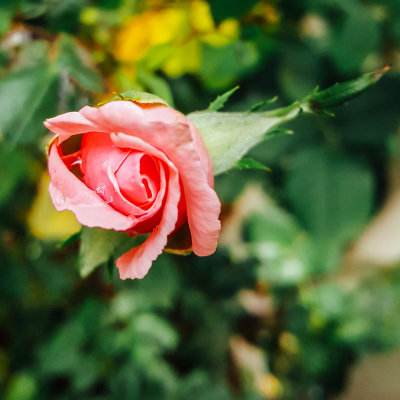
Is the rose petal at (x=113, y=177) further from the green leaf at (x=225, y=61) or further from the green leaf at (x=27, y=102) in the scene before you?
the green leaf at (x=225, y=61)

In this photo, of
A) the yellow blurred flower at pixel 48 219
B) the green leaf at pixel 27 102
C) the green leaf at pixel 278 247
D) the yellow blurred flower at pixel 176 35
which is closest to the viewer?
the green leaf at pixel 27 102

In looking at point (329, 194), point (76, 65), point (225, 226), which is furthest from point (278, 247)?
point (76, 65)

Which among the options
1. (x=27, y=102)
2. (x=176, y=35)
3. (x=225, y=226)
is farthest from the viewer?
(x=225, y=226)

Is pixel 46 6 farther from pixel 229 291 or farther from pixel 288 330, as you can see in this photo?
pixel 288 330

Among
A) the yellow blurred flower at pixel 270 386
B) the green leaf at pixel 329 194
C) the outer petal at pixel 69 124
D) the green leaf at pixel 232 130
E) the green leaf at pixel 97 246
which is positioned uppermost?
the outer petal at pixel 69 124

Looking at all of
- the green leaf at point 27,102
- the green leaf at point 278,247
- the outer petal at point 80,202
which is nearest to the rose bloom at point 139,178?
the outer petal at point 80,202

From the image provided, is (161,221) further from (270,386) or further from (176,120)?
(270,386)
